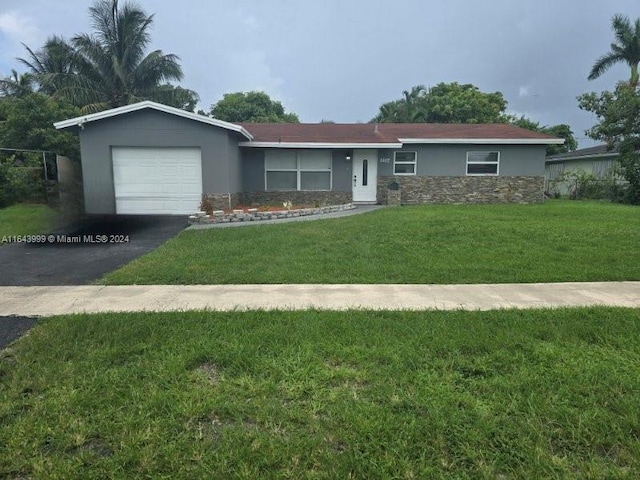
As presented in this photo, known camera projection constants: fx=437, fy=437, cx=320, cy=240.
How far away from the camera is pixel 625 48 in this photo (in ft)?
95.1

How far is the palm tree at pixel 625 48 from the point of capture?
28641mm

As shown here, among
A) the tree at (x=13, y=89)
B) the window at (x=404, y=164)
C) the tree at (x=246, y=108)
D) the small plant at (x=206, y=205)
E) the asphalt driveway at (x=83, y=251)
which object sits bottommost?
the asphalt driveway at (x=83, y=251)

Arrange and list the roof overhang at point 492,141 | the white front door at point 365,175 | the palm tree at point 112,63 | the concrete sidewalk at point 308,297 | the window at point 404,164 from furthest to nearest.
Answer: 1. the palm tree at point 112,63
2. the window at point 404,164
3. the white front door at point 365,175
4. the roof overhang at point 492,141
5. the concrete sidewalk at point 308,297

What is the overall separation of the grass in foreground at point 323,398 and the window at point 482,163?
13.8 metres

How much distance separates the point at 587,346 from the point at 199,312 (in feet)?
12.3

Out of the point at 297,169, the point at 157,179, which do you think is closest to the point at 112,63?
the point at 157,179

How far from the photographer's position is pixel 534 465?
235 cm

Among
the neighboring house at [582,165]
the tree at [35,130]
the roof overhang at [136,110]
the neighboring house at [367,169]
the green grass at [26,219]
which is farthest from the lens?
the neighboring house at [582,165]

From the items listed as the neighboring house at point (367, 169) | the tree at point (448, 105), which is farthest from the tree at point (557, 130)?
the neighboring house at point (367, 169)

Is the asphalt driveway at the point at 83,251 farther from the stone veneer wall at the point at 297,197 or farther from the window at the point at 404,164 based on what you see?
the window at the point at 404,164

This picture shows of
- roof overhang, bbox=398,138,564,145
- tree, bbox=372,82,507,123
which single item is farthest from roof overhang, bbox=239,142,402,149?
tree, bbox=372,82,507,123

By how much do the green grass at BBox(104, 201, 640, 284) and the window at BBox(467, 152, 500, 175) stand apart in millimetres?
5794

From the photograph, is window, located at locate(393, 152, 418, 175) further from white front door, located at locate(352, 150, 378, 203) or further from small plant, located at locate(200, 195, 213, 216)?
small plant, located at locate(200, 195, 213, 216)

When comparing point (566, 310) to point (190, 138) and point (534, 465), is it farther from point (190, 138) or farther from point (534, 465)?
point (190, 138)
